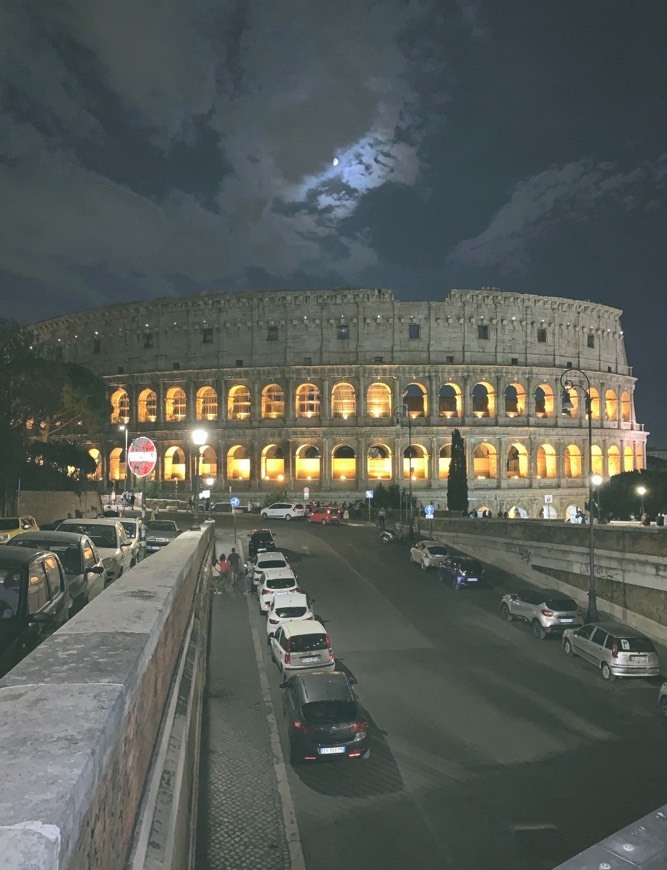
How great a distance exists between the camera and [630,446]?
73.7 meters

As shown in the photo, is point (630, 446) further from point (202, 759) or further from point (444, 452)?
point (202, 759)

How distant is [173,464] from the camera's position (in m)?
69.9

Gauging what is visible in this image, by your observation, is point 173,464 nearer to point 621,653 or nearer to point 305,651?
point 305,651

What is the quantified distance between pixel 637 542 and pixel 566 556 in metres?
4.60

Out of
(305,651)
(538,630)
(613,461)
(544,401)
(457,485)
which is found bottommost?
(538,630)

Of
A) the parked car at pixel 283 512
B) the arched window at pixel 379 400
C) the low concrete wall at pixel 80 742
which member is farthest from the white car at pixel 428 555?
the arched window at pixel 379 400

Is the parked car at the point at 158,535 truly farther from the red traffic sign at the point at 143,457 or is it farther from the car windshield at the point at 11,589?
the car windshield at the point at 11,589

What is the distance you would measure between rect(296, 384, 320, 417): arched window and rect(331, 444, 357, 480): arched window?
15.8 ft

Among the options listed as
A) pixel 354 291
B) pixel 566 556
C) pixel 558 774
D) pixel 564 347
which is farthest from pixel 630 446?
pixel 558 774

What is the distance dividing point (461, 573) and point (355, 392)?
133 ft

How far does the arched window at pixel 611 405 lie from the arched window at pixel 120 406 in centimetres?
5413

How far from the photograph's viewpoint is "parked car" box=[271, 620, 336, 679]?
15.4 m

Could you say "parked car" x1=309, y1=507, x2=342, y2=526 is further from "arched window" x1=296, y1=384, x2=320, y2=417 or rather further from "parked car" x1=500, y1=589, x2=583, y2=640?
"parked car" x1=500, y1=589, x2=583, y2=640

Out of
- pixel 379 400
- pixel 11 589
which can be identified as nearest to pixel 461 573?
pixel 11 589
